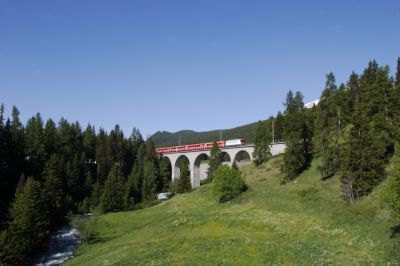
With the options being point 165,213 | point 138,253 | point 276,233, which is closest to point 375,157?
point 276,233

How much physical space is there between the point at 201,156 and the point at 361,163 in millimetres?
79846

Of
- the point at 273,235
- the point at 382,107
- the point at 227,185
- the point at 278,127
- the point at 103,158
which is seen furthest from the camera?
the point at 103,158

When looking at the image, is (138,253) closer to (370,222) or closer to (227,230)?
(227,230)

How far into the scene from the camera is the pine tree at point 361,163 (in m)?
48.1

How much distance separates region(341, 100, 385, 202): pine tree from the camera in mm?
48125

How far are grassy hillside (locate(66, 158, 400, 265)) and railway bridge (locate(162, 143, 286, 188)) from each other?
119 feet

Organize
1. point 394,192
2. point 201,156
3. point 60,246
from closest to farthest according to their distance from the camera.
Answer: point 394,192, point 60,246, point 201,156

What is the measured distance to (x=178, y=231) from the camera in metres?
51.9

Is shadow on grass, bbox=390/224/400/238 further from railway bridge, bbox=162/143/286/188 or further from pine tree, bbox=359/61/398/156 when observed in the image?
railway bridge, bbox=162/143/286/188

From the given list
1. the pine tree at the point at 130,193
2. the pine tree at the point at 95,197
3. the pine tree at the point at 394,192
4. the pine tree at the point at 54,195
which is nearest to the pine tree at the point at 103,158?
the pine tree at the point at 130,193

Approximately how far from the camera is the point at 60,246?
64.2 meters

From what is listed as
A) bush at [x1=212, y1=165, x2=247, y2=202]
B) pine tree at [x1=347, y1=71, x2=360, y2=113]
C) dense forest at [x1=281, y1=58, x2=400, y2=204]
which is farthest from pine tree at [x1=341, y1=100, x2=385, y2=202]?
pine tree at [x1=347, y1=71, x2=360, y2=113]

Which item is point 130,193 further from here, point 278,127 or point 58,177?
point 278,127

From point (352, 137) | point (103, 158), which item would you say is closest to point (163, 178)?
point (103, 158)
